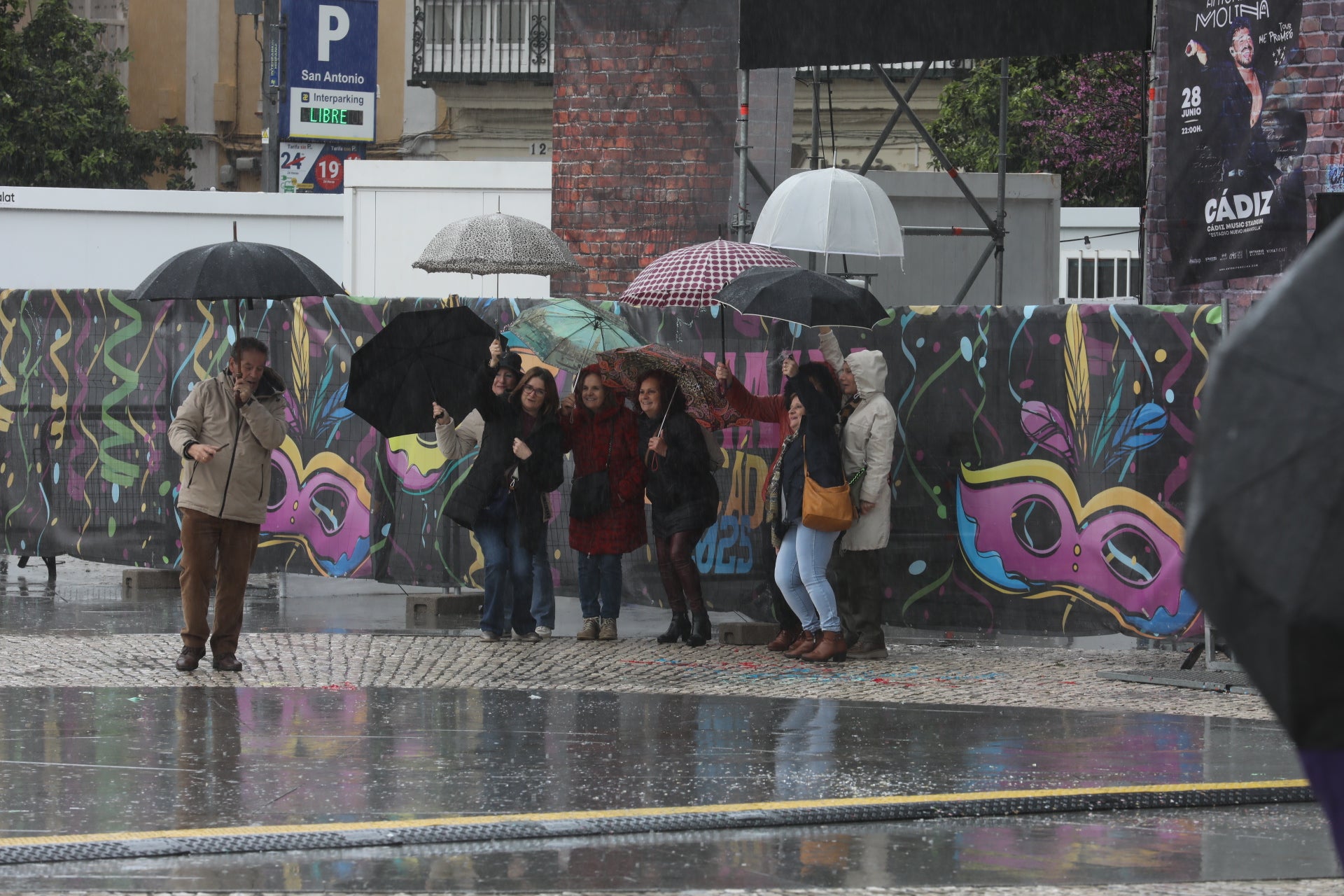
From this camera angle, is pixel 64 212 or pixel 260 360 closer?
pixel 260 360

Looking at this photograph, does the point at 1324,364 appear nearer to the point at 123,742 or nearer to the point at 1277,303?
the point at 1277,303

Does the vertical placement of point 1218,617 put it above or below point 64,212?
below

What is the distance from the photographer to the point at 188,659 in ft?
30.6

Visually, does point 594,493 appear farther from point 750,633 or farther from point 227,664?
point 227,664

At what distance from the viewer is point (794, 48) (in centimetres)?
1406

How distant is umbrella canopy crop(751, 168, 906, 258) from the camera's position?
39.4ft

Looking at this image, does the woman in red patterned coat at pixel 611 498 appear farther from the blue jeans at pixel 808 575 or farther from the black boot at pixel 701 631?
the blue jeans at pixel 808 575

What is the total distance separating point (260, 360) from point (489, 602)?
7.31 ft

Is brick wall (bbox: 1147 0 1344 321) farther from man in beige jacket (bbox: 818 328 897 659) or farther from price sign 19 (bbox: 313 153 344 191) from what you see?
price sign 19 (bbox: 313 153 344 191)

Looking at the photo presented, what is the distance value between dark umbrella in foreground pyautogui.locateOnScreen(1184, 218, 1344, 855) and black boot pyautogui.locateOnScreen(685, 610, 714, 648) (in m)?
8.90

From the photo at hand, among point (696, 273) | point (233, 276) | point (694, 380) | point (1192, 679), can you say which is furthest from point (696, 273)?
point (1192, 679)

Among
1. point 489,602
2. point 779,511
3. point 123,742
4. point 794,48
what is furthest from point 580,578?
point 794,48

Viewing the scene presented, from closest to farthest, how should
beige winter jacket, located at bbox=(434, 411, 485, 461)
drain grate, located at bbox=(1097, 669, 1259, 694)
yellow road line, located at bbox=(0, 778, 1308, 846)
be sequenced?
yellow road line, located at bbox=(0, 778, 1308, 846), drain grate, located at bbox=(1097, 669, 1259, 694), beige winter jacket, located at bbox=(434, 411, 485, 461)

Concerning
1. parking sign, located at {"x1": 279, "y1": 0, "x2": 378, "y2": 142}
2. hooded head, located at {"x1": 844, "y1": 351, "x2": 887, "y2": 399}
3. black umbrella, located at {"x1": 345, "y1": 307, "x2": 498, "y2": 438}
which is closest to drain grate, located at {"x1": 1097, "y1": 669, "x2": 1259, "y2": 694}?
hooded head, located at {"x1": 844, "y1": 351, "x2": 887, "y2": 399}
